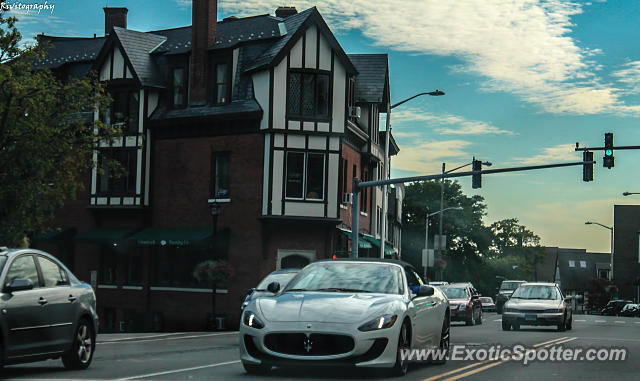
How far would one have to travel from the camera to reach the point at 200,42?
4041 cm

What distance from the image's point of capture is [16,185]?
91.0 feet

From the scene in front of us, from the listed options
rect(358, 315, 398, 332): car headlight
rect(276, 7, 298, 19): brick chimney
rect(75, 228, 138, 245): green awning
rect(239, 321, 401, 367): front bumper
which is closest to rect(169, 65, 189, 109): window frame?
rect(75, 228, 138, 245): green awning

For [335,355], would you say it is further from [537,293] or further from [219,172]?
[219,172]

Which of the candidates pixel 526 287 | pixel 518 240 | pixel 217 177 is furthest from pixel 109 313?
pixel 518 240

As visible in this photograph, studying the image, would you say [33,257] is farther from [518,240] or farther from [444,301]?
[518,240]

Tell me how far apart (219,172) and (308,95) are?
517 cm

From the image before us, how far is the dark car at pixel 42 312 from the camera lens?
10.7 m

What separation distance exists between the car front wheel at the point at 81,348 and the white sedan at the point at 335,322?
8.09 ft

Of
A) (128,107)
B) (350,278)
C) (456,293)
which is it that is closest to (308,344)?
(350,278)

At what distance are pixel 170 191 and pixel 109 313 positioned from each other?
21.4 feet

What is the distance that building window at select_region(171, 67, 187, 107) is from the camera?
40.8 m

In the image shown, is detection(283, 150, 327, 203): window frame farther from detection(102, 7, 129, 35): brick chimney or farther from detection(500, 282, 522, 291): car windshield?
detection(500, 282, 522, 291): car windshield

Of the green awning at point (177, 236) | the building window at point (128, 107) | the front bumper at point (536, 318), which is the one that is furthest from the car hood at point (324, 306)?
the building window at point (128, 107)

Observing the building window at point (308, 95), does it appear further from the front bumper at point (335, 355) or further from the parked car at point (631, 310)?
the parked car at point (631, 310)
